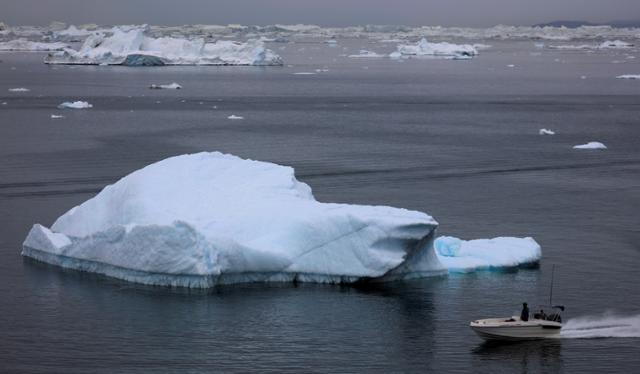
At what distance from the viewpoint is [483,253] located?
28391 mm

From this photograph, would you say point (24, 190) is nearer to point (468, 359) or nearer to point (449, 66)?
point (468, 359)

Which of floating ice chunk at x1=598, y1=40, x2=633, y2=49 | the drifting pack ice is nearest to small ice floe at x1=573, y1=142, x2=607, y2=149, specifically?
the drifting pack ice

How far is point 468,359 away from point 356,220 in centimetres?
537

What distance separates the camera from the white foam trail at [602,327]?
910 inches

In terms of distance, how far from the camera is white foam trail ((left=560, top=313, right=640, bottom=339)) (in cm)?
2312

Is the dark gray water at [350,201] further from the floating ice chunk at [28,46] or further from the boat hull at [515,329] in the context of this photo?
the floating ice chunk at [28,46]

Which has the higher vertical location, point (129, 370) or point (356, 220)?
point (356, 220)

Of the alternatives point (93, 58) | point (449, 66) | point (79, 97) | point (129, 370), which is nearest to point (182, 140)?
point (79, 97)

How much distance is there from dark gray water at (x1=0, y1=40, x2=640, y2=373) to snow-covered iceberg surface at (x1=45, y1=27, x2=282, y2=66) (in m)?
25.6

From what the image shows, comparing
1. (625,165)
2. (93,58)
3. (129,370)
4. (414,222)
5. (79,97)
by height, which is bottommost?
(129,370)

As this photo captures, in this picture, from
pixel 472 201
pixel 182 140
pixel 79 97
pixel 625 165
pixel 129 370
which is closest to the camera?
pixel 129 370

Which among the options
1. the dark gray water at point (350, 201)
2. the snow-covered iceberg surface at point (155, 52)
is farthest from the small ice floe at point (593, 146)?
the snow-covered iceberg surface at point (155, 52)

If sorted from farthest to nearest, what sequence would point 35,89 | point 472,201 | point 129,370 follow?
1. point 35,89
2. point 472,201
3. point 129,370

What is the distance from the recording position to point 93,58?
120750 mm
